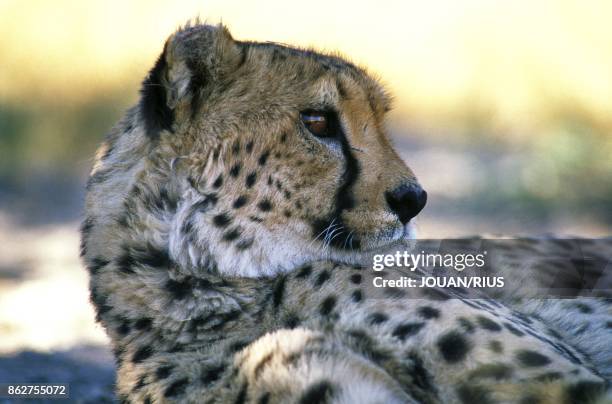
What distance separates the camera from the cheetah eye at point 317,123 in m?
2.41

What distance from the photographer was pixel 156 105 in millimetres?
2332

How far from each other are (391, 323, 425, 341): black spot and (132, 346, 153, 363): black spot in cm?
59

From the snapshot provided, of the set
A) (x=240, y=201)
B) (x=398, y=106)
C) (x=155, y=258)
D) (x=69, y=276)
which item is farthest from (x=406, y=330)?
(x=69, y=276)

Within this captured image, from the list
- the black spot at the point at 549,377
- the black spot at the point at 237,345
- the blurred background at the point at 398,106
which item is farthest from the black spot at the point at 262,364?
the blurred background at the point at 398,106

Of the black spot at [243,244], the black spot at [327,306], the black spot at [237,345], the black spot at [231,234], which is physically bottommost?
the black spot at [237,345]

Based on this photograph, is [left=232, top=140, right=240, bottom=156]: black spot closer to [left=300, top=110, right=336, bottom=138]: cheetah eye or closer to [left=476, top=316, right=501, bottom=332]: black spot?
[left=300, top=110, right=336, bottom=138]: cheetah eye

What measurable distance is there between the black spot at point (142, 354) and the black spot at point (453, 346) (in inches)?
27.0

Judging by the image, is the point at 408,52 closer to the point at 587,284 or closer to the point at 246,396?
the point at 587,284

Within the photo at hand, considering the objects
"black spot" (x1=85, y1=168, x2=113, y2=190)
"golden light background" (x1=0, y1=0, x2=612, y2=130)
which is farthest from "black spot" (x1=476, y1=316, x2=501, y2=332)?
"golden light background" (x1=0, y1=0, x2=612, y2=130)

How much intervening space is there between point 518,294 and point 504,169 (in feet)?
3.64

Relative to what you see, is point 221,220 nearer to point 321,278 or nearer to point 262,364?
point 321,278

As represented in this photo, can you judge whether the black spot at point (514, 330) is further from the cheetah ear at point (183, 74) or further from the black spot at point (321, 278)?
the cheetah ear at point (183, 74)

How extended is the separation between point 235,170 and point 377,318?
512mm

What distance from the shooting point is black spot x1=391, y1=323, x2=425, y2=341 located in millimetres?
2092
